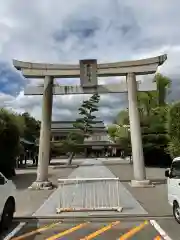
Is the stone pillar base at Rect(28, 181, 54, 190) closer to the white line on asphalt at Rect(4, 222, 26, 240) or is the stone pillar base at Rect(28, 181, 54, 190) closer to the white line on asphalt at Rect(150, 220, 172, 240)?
the white line on asphalt at Rect(4, 222, 26, 240)

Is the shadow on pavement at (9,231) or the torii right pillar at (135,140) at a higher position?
the torii right pillar at (135,140)

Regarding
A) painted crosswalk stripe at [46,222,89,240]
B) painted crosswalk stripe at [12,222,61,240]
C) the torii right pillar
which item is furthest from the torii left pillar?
painted crosswalk stripe at [46,222,89,240]

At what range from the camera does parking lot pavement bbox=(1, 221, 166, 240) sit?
7.56 meters

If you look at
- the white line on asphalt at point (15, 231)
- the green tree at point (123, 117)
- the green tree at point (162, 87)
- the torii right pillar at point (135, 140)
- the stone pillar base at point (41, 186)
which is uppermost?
the green tree at point (162, 87)

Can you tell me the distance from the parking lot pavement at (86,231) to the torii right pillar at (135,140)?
710 centimetres

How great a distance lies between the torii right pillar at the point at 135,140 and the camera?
1609cm

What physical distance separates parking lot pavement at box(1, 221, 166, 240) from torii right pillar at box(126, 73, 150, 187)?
7.10m

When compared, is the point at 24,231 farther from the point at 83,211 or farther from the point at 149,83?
the point at 149,83

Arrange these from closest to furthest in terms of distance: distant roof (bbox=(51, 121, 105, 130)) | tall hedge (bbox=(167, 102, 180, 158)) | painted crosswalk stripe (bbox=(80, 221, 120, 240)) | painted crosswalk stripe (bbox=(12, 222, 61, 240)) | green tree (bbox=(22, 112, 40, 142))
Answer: painted crosswalk stripe (bbox=(80, 221, 120, 240)) → painted crosswalk stripe (bbox=(12, 222, 61, 240)) → tall hedge (bbox=(167, 102, 180, 158)) → green tree (bbox=(22, 112, 40, 142)) → distant roof (bbox=(51, 121, 105, 130))

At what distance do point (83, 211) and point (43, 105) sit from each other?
24.8 feet

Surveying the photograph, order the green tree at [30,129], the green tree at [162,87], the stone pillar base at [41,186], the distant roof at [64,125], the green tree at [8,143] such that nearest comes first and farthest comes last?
the stone pillar base at [41,186] → the green tree at [8,143] → the green tree at [162,87] → the green tree at [30,129] → the distant roof at [64,125]

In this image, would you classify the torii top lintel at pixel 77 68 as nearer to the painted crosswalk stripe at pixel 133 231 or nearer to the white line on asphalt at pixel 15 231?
the white line on asphalt at pixel 15 231

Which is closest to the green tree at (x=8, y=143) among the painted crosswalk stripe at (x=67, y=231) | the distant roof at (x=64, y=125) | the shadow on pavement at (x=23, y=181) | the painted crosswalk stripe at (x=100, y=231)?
the shadow on pavement at (x=23, y=181)

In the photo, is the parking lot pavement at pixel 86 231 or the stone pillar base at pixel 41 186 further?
the stone pillar base at pixel 41 186
